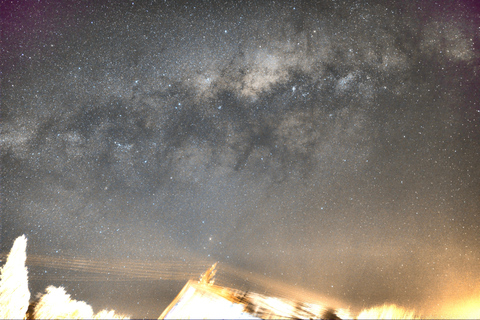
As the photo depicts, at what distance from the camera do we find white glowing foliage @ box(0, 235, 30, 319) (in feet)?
31.9

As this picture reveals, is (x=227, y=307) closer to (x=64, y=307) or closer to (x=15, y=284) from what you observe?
(x=64, y=307)

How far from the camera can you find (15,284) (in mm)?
11016

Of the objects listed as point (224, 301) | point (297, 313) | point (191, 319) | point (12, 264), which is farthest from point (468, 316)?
point (12, 264)

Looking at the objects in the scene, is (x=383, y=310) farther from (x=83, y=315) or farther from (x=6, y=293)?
(x=6, y=293)

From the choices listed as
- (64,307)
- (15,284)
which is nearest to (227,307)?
(64,307)

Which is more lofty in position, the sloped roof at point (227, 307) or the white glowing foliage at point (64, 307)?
the sloped roof at point (227, 307)

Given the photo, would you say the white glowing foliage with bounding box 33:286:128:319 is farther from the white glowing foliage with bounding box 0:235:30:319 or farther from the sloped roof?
the sloped roof

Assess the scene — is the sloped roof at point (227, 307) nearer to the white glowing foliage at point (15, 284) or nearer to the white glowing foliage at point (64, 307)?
the white glowing foliage at point (15, 284)

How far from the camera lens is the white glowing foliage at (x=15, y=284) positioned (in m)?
9.73

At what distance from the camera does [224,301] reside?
18.0 feet

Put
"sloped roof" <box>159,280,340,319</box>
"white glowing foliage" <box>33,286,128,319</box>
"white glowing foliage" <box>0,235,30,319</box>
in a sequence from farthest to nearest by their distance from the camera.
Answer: "white glowing foliage" <box>33,286,128,319</box>, "white glowing foliage" <box>0,235,30,319</box>, "sloped roof" <box>159,280,340,319</box>

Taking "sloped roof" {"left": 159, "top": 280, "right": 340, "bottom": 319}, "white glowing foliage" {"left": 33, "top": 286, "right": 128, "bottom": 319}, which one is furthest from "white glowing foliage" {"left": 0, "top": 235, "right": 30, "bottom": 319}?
"sloped roof" {"left": 159, "top": 280, "right": 340, "bottom": 319}

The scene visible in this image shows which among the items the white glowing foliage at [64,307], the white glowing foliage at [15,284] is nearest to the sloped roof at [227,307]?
the white glowing foliage at [15,284]

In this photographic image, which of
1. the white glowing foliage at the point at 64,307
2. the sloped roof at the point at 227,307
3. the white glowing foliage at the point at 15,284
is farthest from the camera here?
the white glowing foliage at the point at 64,307
